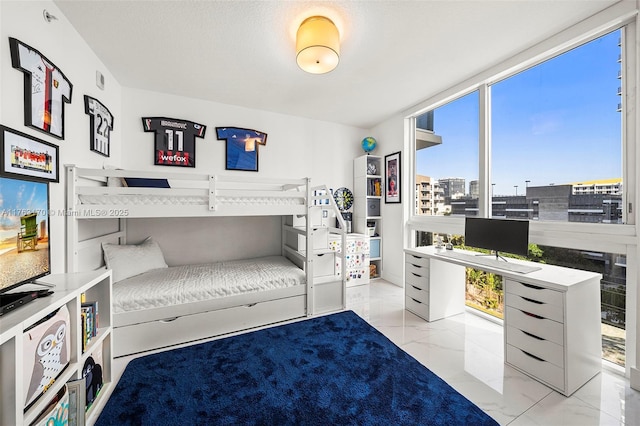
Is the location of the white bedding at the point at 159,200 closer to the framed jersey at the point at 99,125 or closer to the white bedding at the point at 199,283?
the framed jersey at the point at 99,125

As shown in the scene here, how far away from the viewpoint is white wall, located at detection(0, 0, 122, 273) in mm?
1298

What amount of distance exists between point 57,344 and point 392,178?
3.70 meters

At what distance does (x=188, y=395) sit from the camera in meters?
1.57

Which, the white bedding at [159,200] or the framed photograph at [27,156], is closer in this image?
the framed photograph at [27,156]

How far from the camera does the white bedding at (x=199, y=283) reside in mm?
2020

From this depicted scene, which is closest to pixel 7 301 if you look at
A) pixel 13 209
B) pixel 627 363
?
pixel 13 209

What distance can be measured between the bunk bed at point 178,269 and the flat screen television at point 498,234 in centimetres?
130

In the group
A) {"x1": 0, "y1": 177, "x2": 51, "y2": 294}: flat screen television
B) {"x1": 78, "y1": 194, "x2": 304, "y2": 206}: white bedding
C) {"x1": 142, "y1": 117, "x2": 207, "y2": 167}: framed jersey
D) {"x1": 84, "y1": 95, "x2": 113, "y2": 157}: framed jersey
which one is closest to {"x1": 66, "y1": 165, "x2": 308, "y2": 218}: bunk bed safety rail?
{"x1": 78, "y1": 194, "x2": 304, "y2": 206}: white bedding

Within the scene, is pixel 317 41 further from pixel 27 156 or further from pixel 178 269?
pixel 178 269

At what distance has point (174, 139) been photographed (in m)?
2.98

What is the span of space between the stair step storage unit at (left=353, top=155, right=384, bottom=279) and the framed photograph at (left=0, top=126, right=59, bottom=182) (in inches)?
133

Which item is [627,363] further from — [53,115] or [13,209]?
[53,115]

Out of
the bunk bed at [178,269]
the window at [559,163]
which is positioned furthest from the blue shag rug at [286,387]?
the window at [559,163]

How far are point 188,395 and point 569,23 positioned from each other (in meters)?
3.81
